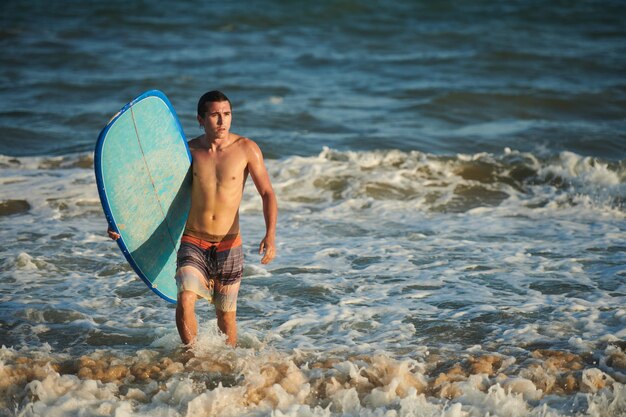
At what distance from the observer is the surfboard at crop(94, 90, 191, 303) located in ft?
16.5

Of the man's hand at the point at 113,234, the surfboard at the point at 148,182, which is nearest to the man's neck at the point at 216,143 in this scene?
the surfboard at the point at 148,182

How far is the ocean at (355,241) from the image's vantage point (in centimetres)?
484

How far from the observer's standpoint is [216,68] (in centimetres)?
1722

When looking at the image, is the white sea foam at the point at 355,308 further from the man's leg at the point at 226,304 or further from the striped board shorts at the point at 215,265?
the striped board shorts at the point at 215,265

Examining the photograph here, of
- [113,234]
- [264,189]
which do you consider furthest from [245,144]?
[113,234]

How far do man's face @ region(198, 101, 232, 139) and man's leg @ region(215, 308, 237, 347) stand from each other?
1.08 meters

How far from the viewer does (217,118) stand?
193 inches

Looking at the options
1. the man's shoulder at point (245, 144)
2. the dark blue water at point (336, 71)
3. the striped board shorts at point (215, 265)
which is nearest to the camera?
the striped board shorts at point (215, 265)

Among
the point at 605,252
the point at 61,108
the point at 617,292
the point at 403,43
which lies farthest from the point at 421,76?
the point at 617,292

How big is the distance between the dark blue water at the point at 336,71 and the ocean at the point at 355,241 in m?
0.08

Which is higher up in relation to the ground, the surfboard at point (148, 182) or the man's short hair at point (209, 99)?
the man's short hair at point (209, 99)

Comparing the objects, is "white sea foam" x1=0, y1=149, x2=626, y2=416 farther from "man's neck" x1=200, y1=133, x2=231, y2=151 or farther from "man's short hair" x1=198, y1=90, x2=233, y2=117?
"man's short hair" x1=198, y1=90, x2=233, y2=117

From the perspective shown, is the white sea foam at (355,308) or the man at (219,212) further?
the man at (219,212)

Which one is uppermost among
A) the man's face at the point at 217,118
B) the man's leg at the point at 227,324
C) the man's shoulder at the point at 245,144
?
the man's face at the point at 217,118
